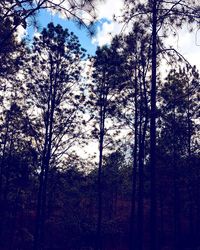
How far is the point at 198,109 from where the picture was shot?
2297cm

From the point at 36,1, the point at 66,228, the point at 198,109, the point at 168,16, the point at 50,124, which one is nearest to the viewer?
the point at 36,1

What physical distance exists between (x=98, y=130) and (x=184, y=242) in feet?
52.4

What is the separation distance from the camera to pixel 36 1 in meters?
5.95

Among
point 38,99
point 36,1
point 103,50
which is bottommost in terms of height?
point 36,1

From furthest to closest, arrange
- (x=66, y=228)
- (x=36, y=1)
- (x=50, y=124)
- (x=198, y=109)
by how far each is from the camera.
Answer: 1. (x=66, y=228)
2. (x=198, y=109)
3. (x=50, y=124)
4. (x=36, y=1)

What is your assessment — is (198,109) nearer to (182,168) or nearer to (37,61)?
(182,168)

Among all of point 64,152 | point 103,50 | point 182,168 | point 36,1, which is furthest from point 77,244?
point 36,1

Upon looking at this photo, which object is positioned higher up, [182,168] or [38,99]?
[38,99]

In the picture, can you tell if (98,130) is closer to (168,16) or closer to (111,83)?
(111,83)

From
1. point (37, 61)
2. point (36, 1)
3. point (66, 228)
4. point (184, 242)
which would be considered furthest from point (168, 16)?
point (66, 228)

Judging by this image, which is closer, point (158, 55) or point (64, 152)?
point (158, 55)

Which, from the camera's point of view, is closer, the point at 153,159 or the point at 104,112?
the point at 153,159

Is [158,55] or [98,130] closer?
[158,55]

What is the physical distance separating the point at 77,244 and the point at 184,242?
1004cm
